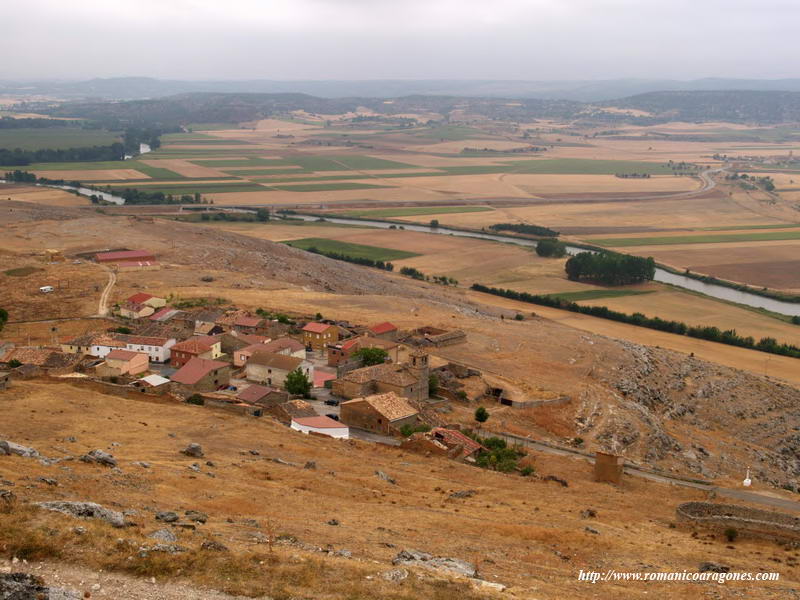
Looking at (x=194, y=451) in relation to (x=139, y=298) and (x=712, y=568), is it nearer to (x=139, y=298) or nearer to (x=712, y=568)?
(x=712, y=568)

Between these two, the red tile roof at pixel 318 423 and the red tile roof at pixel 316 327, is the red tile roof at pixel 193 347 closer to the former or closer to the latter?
the red tile roof at pixel 316 327

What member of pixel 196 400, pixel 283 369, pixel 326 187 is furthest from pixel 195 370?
pixel 326 187

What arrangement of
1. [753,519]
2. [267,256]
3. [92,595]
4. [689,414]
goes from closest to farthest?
1. [92,595]
2. [753,519]
3. [689,414]
4. [267,256]

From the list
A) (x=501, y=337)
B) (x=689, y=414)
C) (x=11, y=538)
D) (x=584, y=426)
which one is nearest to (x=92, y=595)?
(x=11, y=538)

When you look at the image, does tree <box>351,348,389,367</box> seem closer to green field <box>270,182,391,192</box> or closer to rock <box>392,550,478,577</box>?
rock <box>392,550,478,577</box>

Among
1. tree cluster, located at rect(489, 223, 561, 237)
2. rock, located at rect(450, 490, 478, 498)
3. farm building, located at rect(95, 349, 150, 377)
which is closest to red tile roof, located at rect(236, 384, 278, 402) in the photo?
farm building, located at rect(95, 349, 150, 377)

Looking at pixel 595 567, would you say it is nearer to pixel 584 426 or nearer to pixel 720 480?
pixel 720 480
